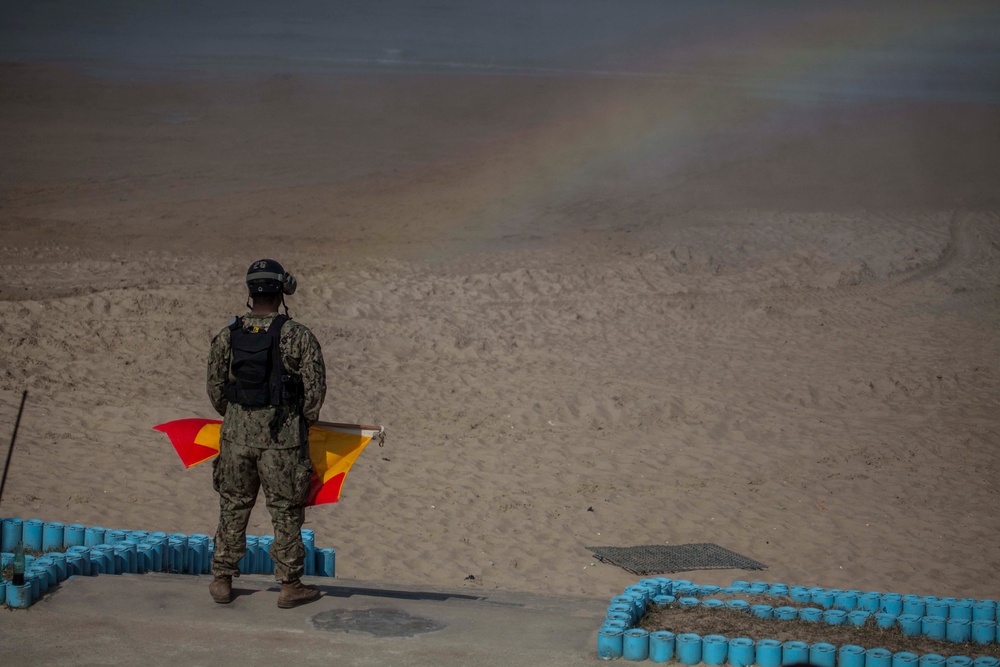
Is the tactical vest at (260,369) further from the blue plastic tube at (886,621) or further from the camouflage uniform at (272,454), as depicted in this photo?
the blue plastic tube at (886,621)

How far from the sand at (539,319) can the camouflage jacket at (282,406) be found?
9.33 ft

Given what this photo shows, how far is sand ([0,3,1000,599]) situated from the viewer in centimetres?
1018

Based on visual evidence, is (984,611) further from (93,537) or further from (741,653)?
(93,537)

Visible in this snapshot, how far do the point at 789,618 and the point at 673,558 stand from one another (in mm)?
3325

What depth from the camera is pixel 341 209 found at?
69.8ft

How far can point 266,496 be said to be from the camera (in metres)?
6.10

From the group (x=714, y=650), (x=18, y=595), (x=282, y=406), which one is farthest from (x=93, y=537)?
(x=714, y=650)

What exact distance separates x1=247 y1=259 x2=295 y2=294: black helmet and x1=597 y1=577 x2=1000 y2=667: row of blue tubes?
7.57ft

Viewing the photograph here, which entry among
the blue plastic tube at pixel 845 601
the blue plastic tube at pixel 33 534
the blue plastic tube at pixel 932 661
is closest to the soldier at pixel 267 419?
the blue plastic tube at pixel 33 534

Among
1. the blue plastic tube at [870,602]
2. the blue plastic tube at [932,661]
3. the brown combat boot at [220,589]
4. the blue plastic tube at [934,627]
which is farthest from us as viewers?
the blue plastic tube at [870,602]

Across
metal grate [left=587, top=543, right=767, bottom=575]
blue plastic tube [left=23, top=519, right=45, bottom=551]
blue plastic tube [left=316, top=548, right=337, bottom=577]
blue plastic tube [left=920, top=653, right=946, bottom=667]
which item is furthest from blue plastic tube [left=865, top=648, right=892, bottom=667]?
blue plastic tube [left=23, top=519, right=45, bottom=551]

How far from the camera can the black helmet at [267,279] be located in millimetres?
6020

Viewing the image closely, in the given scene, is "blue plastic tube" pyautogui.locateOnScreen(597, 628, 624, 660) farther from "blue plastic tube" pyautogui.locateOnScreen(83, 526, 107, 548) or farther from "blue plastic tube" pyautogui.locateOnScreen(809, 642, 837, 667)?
"blue plastic tube" pyautogui.locateOnScreen(83, 526, 107, 548)

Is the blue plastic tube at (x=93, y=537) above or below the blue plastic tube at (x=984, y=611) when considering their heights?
above
